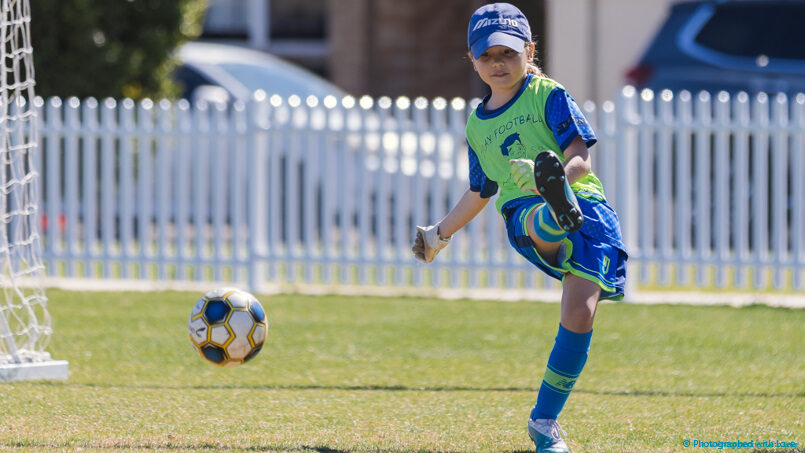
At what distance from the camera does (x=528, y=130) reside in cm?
459

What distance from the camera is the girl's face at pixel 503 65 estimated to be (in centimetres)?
460

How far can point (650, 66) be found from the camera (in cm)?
1184

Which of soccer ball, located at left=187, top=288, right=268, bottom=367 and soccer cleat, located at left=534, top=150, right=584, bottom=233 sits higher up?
soccer cleat, located at left=534, top=150, right=584, bottom=233

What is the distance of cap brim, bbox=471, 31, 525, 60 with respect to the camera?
454 centimetres

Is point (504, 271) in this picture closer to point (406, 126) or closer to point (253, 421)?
point (406, 126)

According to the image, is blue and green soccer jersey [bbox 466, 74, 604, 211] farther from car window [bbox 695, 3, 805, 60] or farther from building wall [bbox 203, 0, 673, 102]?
building wall [bbox 203, 0, 673, 102]

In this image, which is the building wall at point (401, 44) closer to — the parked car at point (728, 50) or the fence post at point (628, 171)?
the parked car at point (728, 50)

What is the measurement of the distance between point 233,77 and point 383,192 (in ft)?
14.5

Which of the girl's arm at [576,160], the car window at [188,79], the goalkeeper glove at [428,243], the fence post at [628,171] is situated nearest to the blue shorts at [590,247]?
the girl's arm at [576,160]

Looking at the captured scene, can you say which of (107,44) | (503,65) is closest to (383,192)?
(107,44)

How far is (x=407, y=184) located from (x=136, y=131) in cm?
222

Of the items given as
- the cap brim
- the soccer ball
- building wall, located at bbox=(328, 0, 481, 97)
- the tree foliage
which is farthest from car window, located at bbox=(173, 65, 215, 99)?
the cap brim

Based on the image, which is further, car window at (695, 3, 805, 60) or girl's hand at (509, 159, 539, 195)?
car window at (695, 3, 805, 60)

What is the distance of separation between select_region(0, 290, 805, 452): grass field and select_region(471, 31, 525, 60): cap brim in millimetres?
1460
